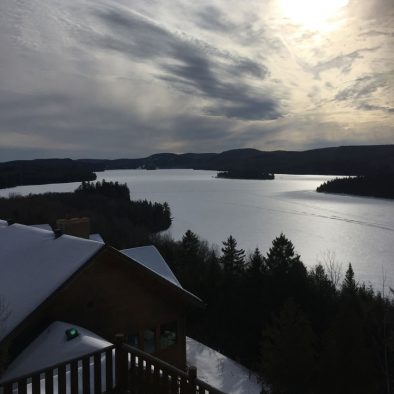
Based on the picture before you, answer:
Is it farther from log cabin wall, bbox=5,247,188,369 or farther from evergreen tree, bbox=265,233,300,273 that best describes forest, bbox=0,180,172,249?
log cabin wall, bbox=5,247,188,369

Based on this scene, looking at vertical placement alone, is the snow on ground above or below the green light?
below

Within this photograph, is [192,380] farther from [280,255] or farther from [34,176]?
[34,176]

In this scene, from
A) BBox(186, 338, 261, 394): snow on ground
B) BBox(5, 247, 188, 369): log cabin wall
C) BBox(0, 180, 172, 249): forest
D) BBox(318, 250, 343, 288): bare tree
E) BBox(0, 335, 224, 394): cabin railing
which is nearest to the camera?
BBox(0, 335, 224, 394): cabin railing

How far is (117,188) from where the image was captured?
4213 inches

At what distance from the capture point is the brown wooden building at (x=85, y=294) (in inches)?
366

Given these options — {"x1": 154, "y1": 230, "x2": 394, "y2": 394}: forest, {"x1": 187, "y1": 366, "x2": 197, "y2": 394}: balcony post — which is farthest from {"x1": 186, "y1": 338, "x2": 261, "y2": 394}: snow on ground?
{"x1": 187, "y1": 366, "x2": 197, "y2": 394}: balcony post

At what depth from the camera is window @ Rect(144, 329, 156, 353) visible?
12.1 m

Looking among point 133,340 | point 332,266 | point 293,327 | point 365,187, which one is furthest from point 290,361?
point 365,187

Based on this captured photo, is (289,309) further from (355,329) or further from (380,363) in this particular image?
(380,363)

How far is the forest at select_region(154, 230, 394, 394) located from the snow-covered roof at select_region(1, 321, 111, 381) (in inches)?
427

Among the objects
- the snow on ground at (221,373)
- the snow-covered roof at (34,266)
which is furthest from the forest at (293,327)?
the snow-covered roof at (34,266)

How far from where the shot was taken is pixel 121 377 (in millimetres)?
4934

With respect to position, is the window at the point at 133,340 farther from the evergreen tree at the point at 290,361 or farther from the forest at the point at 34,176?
the forest at the point at 34,176

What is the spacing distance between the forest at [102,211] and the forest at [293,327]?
23370mm
